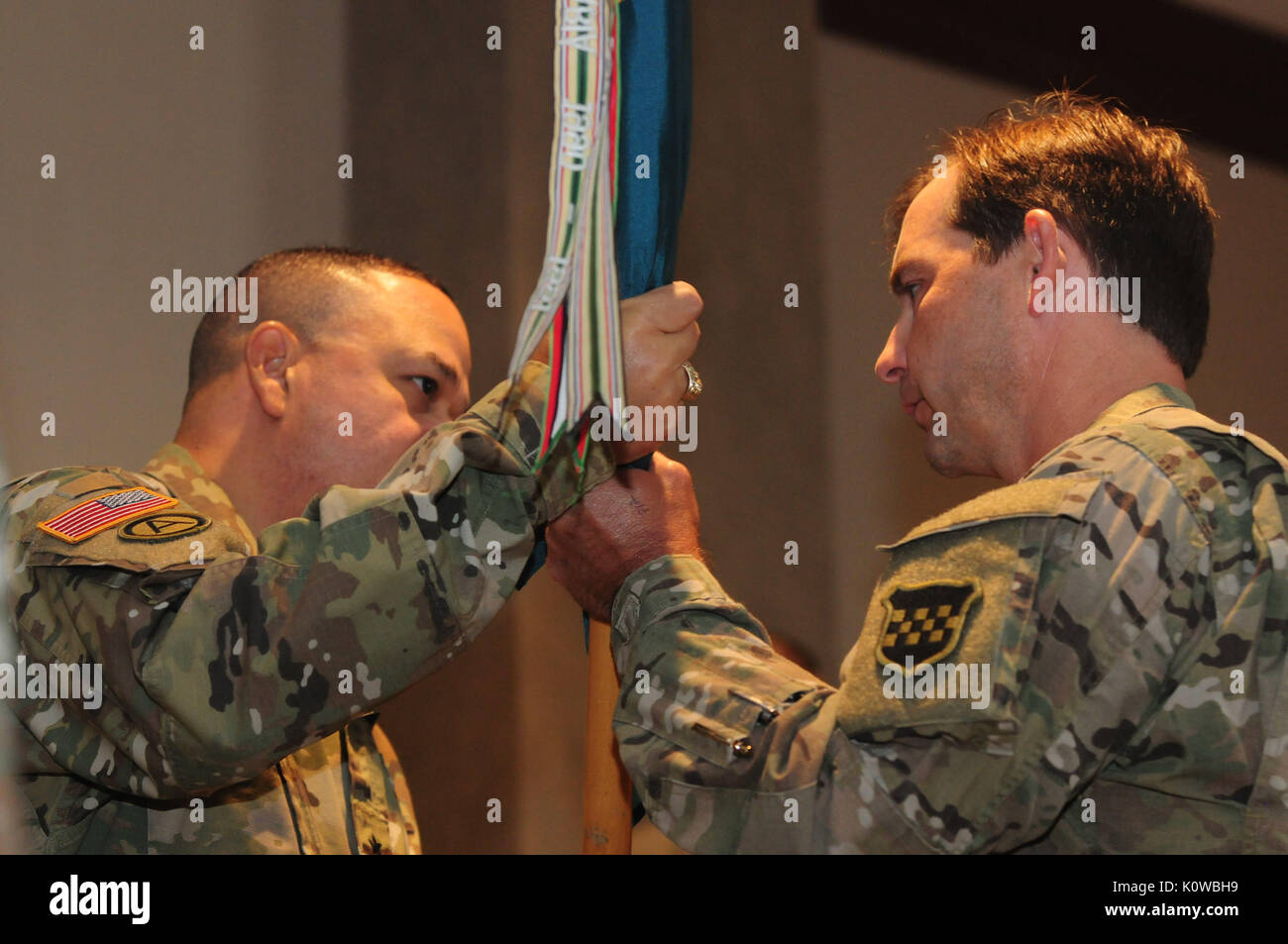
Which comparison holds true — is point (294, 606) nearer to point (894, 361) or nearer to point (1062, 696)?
point (1062, 696)

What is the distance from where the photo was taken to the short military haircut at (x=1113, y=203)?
1431 mm

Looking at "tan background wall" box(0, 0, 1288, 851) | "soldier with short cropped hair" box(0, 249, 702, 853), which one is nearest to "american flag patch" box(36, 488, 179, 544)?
"soldier with short cropped hair" box(0, 249, 702, 853)

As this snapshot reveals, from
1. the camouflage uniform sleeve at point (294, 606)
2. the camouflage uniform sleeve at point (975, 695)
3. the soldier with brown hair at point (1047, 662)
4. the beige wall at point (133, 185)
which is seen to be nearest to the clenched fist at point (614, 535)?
the soldier with brown hair at point (1047, 662)

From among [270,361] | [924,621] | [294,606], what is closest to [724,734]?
[924,621]

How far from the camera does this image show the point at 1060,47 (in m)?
3.68

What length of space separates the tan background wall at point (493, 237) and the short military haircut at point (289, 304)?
0.48 m

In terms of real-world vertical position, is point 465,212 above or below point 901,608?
above

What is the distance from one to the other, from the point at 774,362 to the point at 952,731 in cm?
228

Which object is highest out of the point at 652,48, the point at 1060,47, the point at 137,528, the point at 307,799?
the point at 1060,47

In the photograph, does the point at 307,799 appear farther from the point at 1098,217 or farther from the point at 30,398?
the point at 1098,217

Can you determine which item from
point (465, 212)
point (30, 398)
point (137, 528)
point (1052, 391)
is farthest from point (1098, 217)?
point (30, 398)

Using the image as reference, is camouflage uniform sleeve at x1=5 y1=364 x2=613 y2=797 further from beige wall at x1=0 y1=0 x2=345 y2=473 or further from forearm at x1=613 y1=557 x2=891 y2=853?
beige wall at x1=0 y1=0 x2=345 y2=473

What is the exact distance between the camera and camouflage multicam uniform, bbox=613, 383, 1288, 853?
3.54 ft

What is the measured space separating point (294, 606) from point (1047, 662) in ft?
2.21
